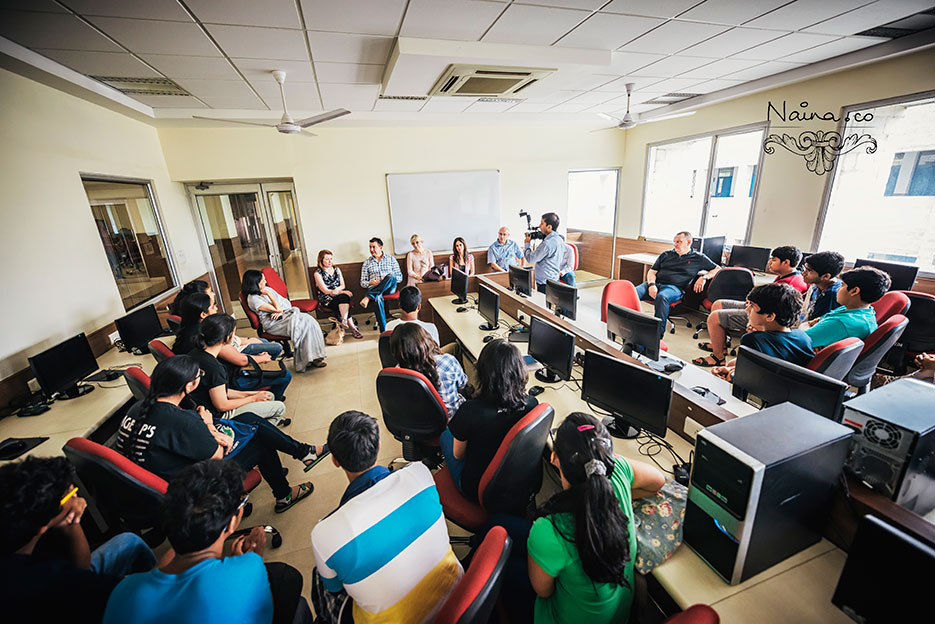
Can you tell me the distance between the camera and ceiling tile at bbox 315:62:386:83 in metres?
3.30

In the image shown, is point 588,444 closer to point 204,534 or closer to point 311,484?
point 204,534

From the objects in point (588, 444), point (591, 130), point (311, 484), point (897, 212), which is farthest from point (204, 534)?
point (591, 130)

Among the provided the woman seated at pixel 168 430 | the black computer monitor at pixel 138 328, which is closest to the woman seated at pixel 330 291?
the black computer monitor at pixel 138 328

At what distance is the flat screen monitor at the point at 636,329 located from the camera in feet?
7.62

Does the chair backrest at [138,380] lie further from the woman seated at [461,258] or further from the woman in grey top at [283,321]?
the woman seated at [461,258]

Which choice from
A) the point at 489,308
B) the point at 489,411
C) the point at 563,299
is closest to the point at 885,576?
the point at 489,411

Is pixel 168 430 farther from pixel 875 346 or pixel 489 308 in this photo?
pixel 875 346

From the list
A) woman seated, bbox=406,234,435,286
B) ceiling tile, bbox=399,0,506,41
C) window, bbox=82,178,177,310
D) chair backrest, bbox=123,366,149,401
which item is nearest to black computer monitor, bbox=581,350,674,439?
ceiling tile, bbox=399,0,506,41

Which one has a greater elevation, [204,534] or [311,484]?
[204,534]

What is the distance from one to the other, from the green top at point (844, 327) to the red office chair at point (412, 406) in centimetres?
252

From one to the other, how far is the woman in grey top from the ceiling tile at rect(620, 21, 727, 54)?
4218 mm

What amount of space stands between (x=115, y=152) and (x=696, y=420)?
5820mm

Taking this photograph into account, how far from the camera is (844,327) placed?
93.6 inches

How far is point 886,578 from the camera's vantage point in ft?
2.88
